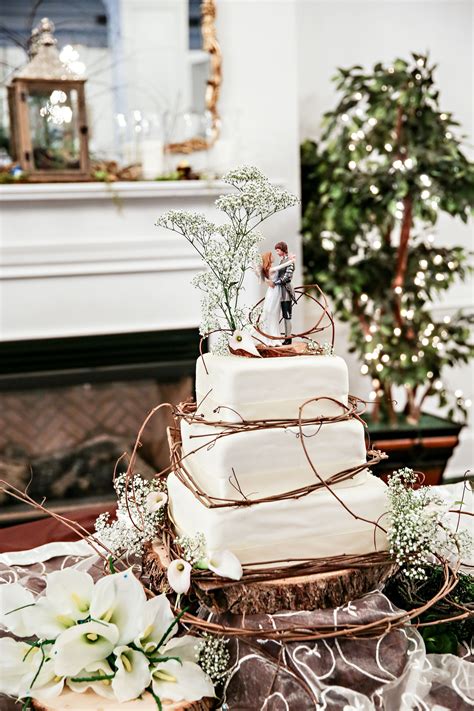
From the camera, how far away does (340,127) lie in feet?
11.9

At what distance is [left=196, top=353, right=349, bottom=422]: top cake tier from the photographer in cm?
115

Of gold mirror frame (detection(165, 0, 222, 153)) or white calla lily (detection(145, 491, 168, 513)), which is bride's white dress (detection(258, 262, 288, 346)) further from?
gold mirror frame (detection(165, 0, 222, 153))

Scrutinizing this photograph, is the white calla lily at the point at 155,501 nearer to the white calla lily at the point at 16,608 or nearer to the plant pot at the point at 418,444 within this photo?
the white calla lily at the point at 16,608

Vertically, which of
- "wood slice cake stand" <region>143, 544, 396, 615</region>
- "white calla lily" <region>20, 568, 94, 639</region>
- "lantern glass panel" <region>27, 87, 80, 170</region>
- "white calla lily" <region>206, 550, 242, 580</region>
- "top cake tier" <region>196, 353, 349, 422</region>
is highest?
"lantern glass panel" <region>27, 87, 80, 170</region>

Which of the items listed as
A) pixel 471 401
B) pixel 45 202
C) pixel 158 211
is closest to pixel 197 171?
pixel 158 211

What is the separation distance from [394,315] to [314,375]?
2262 mm

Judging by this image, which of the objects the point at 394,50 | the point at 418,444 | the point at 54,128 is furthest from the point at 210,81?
the point at 418,444

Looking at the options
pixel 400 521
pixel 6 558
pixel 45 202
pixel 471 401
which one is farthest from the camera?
pixel 471 401

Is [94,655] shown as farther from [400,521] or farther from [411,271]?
[411,271]

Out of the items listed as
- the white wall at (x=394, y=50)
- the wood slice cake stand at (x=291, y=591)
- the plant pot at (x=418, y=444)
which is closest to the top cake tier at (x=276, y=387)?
the wood slice cake stand at (x=291, y=591)

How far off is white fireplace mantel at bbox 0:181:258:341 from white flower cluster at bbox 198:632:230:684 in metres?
2.31

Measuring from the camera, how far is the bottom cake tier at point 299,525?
43.5 inches

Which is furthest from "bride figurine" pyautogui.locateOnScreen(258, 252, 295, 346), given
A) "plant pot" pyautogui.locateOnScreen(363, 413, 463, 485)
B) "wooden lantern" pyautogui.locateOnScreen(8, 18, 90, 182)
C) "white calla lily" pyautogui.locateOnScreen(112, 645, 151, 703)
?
"plant pot" pyautogui.locateOnScreen(363, 413, 463, 485)

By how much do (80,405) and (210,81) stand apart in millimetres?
1445
